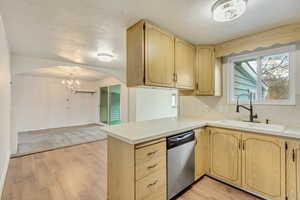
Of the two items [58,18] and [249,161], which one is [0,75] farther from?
[249,161]

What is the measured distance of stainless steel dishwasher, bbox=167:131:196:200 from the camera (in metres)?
1.66

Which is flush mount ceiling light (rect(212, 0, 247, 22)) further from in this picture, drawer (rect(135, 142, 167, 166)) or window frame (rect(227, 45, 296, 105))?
drawer (rect(135, 142, 167, 166))

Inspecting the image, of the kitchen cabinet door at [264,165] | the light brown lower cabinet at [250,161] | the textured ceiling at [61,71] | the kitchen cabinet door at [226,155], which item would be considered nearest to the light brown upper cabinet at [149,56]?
the kitchen cabinet door at [226,155]

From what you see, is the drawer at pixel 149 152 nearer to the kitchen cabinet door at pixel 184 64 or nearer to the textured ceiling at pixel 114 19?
the kitchen cabinet door at pixel 184 64

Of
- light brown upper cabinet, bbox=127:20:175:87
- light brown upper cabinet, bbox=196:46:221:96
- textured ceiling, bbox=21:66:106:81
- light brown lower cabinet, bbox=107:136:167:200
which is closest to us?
light brown lower cabinet, bbox=107:136:167:200

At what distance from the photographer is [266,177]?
169cm

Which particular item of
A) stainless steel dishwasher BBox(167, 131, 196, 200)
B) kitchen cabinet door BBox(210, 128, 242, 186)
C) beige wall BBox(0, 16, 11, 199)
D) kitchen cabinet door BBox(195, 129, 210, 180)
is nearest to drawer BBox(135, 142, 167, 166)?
stainless steel dishwasher BBox(167, 131, 196, 200)

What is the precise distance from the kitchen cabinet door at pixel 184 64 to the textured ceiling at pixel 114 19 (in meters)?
0.14

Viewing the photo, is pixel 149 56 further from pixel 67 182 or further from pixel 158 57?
pixel 67 182

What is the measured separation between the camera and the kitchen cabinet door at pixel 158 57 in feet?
6.06

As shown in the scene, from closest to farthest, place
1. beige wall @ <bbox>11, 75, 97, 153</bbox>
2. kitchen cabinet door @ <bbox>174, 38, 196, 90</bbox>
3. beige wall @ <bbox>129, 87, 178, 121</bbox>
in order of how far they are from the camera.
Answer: kitchen cabinet door @ <bbox>174, 38, 196, 90</bbox> < beige wall @ <bbox>129, 87, 178, 121</bbox> < beige wall @ <bbox>11, 75, 97, 153</bbox>

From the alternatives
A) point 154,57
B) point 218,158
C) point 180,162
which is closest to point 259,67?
point 218,158

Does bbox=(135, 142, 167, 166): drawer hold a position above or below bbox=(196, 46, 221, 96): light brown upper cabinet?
below

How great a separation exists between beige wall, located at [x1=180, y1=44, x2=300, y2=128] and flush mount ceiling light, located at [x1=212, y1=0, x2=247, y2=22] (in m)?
1.26
